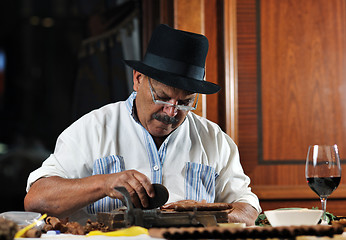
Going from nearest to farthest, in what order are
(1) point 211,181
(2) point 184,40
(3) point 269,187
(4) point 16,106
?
1. (2) point 184,40
2. (1) point 211,181
3. (3) point 269,187
4. (4) point 16,106

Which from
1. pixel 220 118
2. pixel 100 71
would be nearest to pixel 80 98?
pixel 100 71

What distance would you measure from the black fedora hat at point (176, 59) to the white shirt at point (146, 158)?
0.95 feet

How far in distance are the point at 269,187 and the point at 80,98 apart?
2032 millimetres

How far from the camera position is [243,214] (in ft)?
6.68

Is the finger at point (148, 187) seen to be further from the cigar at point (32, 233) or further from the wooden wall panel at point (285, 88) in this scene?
the wooden wall panel at point (285, 88)

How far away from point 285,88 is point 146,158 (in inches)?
48.5

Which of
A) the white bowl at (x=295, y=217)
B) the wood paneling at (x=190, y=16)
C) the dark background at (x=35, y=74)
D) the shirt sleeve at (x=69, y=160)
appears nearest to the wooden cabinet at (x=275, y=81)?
the wood paneling at (x=190, y=16)

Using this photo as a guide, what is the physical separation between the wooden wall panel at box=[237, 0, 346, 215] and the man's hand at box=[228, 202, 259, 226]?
100 centimetres

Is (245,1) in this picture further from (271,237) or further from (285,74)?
(271,237)

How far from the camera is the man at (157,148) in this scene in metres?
2.10

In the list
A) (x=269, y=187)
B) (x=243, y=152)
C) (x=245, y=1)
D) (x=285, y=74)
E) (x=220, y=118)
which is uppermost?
(x=245, y=1)

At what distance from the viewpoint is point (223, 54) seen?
3.12 m

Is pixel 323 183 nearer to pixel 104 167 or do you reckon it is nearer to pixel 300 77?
pixel 104 167

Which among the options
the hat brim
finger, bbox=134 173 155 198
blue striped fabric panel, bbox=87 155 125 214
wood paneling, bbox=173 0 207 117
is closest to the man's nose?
the hat brim
